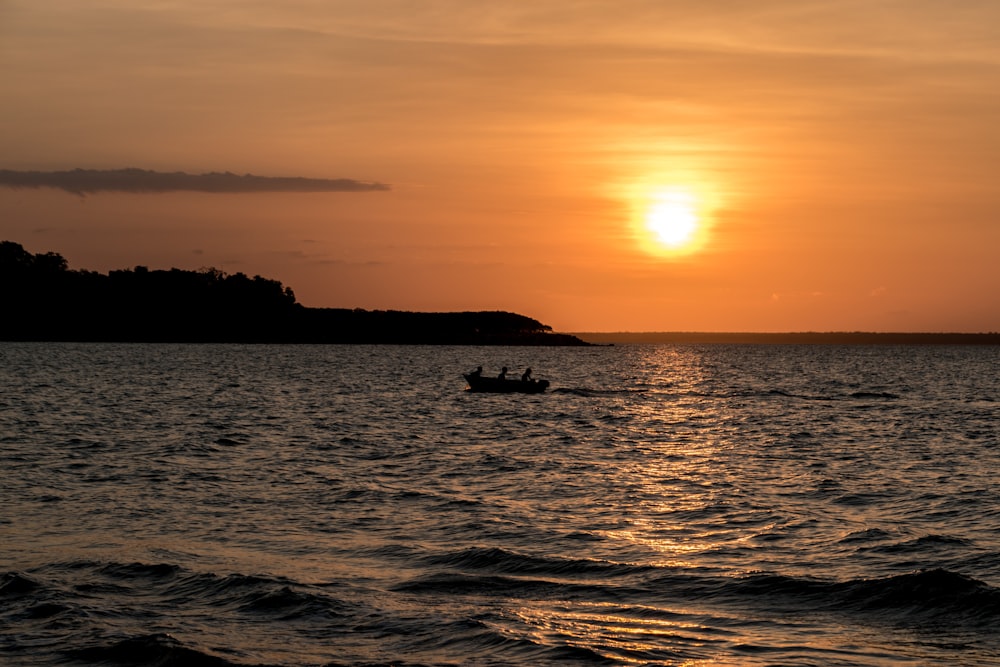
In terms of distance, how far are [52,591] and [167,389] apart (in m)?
71.6

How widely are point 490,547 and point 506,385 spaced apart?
208ft

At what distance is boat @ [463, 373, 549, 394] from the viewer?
86.2 meters

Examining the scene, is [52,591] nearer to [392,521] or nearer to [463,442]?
[392,521]

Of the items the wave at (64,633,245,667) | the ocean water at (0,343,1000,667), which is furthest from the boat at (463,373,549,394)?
the wave at (64,633,245,667)

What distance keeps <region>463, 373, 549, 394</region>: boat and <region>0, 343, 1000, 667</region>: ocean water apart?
109 feet

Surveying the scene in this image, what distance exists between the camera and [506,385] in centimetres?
8644

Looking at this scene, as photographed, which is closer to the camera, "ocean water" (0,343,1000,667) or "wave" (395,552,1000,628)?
"ocean water" (0,343,1000,667)

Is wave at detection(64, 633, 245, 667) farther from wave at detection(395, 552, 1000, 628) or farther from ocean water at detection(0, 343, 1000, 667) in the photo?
wave at detection(395, 552, 1000, 628)

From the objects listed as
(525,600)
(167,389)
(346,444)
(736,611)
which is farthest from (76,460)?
(167,389)

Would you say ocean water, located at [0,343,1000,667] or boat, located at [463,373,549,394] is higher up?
boat, located at [463,373,549,394]

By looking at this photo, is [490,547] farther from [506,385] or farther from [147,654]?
[506,385]

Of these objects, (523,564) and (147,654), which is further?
(523,564)

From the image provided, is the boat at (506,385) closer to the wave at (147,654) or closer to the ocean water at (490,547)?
the ocean water at (490,547)

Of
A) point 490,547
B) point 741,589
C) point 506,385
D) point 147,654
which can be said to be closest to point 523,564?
point 490,547
